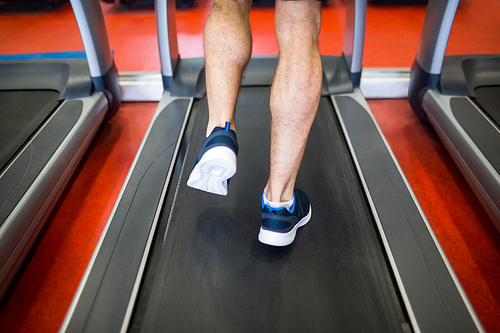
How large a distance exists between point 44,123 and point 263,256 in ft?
3.38

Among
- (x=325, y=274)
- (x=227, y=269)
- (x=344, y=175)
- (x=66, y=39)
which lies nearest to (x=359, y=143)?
(x=344, y=175)

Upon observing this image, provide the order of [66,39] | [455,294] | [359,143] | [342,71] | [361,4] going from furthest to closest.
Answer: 1. [66,39]
2. [342,71]
3. [361,4]
4. [359,143]
5. [455,294]

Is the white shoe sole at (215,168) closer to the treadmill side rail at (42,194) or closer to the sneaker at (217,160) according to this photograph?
the sneaker at (217,160)

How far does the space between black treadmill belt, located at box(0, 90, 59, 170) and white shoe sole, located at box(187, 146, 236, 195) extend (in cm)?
76

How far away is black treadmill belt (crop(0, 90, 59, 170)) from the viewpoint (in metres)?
1.25

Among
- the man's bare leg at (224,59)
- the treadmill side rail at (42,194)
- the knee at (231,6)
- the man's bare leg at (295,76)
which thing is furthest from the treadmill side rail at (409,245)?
the treadmill side rail at (42,194)

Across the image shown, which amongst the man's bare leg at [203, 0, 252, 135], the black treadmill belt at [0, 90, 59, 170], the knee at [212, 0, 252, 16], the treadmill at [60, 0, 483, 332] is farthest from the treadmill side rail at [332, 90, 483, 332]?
the black treadmill belt at [0, 90, 59, 170]

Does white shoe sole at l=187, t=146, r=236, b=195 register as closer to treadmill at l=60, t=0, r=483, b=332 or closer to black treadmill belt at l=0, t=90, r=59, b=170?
treadmill at l=60, t=0, r=483, b=332

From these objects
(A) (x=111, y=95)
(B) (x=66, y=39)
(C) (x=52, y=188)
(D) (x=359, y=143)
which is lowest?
(C) (x=52, y=188)

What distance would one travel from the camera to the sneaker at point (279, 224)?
0.91 metres

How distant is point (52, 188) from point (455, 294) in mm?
1217

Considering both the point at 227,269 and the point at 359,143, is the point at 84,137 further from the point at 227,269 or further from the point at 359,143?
the point at 359,143

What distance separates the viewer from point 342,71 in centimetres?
171

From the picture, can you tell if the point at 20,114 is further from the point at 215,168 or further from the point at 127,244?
the point at 215,168
